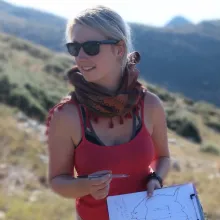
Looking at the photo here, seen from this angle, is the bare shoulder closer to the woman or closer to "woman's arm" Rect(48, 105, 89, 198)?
the woman

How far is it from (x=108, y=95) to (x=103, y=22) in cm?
33

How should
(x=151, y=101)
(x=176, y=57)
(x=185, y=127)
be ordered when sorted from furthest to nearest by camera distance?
1. (x=176, y=57)
2. (x=185, y=127)
3. (x=151, y=101)

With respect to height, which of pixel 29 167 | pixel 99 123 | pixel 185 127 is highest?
pixel 99 123

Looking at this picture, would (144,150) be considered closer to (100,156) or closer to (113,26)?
(100,156)

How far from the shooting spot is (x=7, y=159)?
7371 millimetres

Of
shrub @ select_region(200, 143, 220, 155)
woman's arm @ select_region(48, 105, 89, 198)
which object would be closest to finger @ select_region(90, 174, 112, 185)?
woman's arm @ select_region(48, 105, 89, 198)

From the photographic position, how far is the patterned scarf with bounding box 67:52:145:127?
206cm

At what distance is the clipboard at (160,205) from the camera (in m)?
2.05

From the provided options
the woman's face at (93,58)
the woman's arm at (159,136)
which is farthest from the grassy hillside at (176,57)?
the woman's face at (93,58)

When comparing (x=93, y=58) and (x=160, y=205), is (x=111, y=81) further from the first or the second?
(x=160, y=205)

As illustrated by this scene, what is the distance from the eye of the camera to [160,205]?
2.08 meters

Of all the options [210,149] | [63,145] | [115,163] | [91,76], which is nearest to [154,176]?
[115,163]

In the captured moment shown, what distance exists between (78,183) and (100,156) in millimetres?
162

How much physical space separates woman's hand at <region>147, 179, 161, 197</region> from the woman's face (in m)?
0.53
